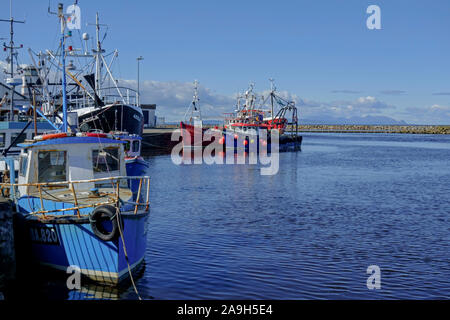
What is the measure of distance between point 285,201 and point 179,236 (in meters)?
12.5

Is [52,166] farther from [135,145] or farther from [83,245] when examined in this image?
[135,145]

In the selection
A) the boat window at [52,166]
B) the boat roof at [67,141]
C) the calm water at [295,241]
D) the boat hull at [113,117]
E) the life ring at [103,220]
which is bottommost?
the calm water at [295,241]

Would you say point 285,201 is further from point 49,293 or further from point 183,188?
point 49,293

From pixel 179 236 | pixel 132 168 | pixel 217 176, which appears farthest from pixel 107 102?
pixel 179 236

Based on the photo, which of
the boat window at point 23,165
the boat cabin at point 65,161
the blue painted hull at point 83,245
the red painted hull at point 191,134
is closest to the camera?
the blue painted hull at point 83,245

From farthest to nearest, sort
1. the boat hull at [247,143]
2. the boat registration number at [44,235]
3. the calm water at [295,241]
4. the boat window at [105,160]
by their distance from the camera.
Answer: the boat hull at [247,143], the boat window at [105,160], the calm water at [295,241], the boat registration number at [44,235]

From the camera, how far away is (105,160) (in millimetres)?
18094

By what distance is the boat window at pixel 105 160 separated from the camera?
17.8 meters

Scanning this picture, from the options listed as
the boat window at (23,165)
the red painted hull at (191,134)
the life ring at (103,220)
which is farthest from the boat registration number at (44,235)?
the red painted hull at (191,134)

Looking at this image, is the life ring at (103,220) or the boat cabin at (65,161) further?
the boat cabin at (65,161)

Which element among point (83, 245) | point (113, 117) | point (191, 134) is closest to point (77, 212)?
point (83, 245)

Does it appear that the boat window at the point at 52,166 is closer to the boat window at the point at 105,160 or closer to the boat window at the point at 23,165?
the boat window at the point at 23,165

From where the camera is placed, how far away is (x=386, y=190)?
38281 mm

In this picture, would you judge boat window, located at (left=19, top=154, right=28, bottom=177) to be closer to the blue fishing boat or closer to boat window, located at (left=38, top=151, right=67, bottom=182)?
the blue fishing boat
